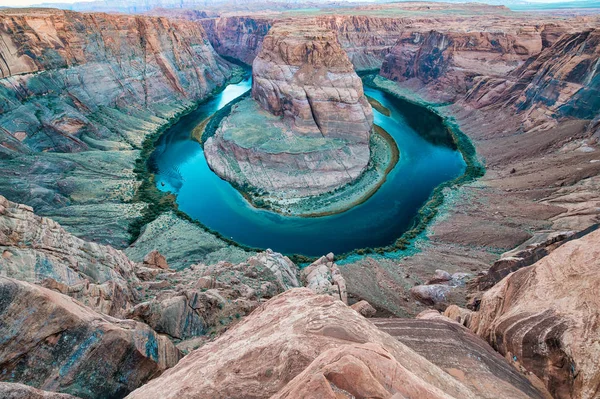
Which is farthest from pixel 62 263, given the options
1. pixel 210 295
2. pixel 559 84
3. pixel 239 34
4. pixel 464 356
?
pixel 239 34

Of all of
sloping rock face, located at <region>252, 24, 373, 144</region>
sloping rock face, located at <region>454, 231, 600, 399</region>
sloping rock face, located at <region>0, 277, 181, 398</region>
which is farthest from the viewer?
sloping rock face, located at <region>252, 24, 373, 144</region>

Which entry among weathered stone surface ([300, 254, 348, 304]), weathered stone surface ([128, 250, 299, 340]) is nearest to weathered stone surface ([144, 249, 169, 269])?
weathered stone surface ([128, 250, 299, 340])

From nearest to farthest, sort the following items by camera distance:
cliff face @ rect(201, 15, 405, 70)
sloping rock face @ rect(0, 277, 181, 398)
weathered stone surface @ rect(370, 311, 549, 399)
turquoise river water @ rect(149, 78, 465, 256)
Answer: sloping rock face @ rect(0, 277, 181, 398)
weathered stone surface @ rect(370, 311, 549, 399)
turquoise river water @ rect(149, 78, 465, 256)
cliff face @ rect(201, 15, 405, 70)

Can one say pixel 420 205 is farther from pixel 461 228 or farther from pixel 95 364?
pixel 95 364

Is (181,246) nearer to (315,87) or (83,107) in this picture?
(315,87)

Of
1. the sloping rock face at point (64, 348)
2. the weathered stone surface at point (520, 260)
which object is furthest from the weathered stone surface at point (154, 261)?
the weathered stone surface at point (520, 260)

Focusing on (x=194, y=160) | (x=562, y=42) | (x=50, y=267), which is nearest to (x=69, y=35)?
(x=194, y=160)

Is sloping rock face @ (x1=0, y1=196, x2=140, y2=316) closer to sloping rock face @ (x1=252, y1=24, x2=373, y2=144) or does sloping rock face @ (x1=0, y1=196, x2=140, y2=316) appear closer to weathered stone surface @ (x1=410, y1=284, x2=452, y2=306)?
weathered stone surface @ (x1=410, y1=284, x2=452, y2=306)

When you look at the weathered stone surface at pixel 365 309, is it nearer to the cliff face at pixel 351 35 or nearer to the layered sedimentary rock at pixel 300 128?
the layered sedimentary rock at pixel 300 128
